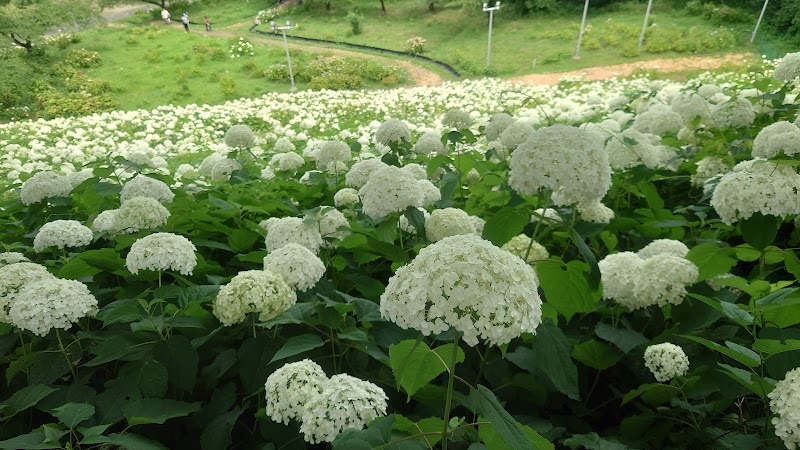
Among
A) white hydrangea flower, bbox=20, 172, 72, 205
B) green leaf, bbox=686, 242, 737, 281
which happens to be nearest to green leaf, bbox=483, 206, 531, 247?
green leaf, bbox=686, 242, 737, 281

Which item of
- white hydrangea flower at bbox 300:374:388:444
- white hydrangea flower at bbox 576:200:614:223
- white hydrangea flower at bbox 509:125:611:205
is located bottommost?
white hydrangea flower at bbox 576:200:614:223

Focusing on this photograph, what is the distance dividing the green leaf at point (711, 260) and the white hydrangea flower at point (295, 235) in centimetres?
143

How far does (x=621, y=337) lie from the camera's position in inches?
72.3

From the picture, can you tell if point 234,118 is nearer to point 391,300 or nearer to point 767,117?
point 767,117

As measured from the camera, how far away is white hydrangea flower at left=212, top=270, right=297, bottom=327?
1598 millimetres

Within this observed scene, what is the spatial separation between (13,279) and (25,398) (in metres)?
0.43

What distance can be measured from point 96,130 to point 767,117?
1073 cm

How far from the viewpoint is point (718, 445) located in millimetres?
1529

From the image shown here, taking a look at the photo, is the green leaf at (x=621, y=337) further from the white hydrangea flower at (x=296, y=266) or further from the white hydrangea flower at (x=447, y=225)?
the white hydrangea flower at (x=296, y=266)

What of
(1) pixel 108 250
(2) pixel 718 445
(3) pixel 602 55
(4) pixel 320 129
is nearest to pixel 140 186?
(1) pixel 108 250

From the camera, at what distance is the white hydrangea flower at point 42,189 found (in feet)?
9.14

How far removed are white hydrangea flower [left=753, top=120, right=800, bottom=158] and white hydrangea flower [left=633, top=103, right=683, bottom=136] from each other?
0.99 m

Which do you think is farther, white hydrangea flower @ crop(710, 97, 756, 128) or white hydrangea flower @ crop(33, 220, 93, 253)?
white hydrangea flower @ crop(710, 97, 756, 128)

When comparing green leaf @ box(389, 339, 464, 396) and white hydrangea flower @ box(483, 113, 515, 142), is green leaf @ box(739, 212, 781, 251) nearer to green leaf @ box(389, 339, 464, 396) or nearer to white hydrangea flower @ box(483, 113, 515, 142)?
green leaf @ box(389, 339, 464, 396)
